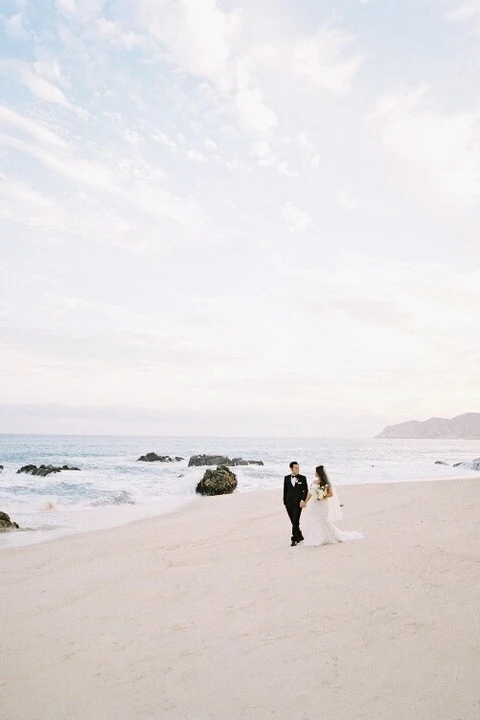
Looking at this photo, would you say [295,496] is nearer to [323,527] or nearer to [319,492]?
[319,492]

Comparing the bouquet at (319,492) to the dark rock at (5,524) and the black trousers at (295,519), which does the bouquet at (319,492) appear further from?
the dark rock at (5,524)

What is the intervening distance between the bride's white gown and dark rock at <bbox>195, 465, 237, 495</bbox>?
18.5 meters

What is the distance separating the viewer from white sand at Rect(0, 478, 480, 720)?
450 centimetres

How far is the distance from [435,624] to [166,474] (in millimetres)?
38528

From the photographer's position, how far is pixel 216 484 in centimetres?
2914

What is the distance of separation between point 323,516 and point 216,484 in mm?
18923

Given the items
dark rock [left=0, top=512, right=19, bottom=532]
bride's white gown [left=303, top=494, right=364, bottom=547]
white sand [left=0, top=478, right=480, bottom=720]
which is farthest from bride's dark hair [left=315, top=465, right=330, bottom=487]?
dark rock [left=0, top=512, right=19, bottom=532]

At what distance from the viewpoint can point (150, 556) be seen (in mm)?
10922

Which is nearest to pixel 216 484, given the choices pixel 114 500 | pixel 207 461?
pixel 114 500

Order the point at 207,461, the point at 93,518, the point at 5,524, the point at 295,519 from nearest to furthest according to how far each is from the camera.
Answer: the point at 295,519 → the point at 5,524 → the point at 93,518 → the point at 207,461

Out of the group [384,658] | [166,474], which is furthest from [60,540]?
[166,474]

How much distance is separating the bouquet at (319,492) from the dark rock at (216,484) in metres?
18.6

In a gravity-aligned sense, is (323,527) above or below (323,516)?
below

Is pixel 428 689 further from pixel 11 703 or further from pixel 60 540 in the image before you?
pixel 60 540
